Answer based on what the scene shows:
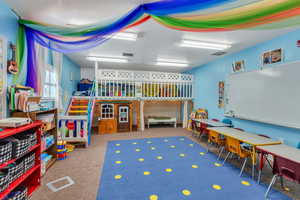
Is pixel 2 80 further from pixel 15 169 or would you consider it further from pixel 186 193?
pixel 186 193

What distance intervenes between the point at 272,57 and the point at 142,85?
4109mm

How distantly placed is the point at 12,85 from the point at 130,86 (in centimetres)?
393

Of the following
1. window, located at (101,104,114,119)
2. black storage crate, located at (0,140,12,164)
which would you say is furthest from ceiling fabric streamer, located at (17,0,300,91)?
window, located at (101,104,114,119)

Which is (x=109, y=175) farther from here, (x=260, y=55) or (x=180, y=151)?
(x=260, y=55)

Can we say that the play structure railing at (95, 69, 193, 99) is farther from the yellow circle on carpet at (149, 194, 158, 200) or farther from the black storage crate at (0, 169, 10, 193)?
the yellow circle on carpet at (149, 194, 158, 200)

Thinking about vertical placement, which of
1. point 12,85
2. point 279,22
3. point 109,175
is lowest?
point 109,175

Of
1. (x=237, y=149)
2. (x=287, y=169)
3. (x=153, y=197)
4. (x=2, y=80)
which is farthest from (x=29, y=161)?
(x=287, y=169)

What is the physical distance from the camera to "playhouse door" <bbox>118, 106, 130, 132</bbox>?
18.5 feet

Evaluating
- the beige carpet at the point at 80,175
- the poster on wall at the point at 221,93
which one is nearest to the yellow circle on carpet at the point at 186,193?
the beige carpet at the point at 80,175

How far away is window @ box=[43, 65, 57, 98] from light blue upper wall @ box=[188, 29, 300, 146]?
523 centimetres

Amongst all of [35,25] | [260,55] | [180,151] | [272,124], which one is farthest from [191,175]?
[35,25]

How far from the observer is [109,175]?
7.82 ft

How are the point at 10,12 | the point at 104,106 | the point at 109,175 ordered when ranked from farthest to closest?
the point at 104,106
the point at 109,175
the point at 10,12

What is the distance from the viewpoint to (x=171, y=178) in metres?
2.32
